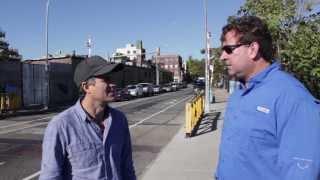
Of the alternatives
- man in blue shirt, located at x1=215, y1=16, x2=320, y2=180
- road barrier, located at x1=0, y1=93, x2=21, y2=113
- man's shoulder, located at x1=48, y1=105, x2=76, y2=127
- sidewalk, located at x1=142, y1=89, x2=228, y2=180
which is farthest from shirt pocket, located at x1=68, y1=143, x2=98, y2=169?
road barrier, located at x1=0, y1=93, x2=21, y2=113

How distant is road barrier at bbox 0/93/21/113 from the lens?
3628cm

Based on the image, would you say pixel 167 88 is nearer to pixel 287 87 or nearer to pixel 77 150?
pixel 77 150

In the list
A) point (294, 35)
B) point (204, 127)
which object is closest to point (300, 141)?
point (294, 35)

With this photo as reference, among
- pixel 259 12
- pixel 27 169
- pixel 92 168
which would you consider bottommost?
pixel 27 169

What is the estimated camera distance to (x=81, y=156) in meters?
3.77

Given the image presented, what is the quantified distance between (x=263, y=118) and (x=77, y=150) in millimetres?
1193

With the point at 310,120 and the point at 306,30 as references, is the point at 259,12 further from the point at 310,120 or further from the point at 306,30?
the point at 310,120

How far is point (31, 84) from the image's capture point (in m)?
48.3

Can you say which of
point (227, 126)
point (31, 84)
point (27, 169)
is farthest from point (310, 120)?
point (31, 84)

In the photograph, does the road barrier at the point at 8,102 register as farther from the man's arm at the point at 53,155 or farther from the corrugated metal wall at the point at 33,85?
the man's arm at the point at 53,155

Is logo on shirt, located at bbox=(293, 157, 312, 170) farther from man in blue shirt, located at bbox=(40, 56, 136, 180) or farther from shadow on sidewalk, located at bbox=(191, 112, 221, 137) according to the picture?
shadow on sidewalk, located at bbox=(191, 112, 221, 137)

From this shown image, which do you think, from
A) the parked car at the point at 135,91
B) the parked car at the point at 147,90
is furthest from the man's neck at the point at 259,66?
the parked car at the point at 147,90

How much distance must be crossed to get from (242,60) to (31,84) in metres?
46.1

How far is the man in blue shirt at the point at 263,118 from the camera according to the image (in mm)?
2967
